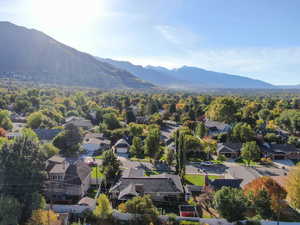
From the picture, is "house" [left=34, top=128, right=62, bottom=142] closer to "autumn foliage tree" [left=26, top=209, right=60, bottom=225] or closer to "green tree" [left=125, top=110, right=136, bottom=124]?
"green tree" [left=125, top=110, right=136, bottom=124]

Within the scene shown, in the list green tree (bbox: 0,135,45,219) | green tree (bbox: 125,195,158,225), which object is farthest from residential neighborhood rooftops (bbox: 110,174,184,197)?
green tree (bbox: 0,135,45,219)

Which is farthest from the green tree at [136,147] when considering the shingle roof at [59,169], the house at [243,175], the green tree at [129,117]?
the green tree at [129,117]

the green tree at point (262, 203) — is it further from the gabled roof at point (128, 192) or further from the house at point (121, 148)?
the house at point (121, 148)

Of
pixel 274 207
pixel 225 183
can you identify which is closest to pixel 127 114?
pixel 225 183

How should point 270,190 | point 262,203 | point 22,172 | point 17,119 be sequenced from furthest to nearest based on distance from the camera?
point 17,119
point 270,190
point 262,203
point 22,172

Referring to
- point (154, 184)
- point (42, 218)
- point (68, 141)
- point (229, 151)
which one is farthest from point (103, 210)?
point (229, 151)

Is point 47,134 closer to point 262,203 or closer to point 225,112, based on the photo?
point 262,203

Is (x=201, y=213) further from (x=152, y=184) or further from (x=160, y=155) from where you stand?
(x=160, y=155)
